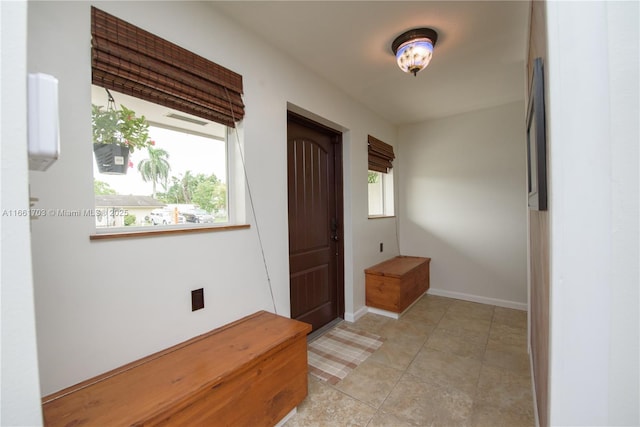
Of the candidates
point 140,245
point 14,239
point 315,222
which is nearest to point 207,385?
point 140,245

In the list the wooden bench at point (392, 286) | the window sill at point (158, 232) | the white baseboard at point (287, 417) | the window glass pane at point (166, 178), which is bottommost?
the white baseboard at point (287, 417)

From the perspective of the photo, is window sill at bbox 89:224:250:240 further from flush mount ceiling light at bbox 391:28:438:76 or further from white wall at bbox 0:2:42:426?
flush mount ceiling light at bbox 391:28:438:76

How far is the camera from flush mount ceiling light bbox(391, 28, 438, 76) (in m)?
1.88

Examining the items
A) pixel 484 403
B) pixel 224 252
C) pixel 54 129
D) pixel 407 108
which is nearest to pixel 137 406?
pixel 224 252

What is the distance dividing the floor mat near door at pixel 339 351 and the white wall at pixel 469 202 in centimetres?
177

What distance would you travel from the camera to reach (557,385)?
646 millimetres

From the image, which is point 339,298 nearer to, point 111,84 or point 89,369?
point 89,369

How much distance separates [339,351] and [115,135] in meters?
2.25

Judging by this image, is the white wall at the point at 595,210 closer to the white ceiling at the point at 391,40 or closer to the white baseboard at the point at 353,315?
the white ceiling at the point at 391,40

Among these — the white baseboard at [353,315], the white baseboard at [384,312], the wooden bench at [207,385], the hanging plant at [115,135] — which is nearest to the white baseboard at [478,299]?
the white baseboard at [384,312]

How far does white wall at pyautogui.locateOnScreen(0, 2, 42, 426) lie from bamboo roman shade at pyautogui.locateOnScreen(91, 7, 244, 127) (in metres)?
0.91

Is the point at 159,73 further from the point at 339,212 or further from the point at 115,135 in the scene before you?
the point at 339,212

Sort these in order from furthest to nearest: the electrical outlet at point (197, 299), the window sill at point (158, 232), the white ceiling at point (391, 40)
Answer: the white ceiling at point (391, 40) < the electrical outlet at point (197, 299) < the window sill at point (158, 232)

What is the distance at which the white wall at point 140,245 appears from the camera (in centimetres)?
106
